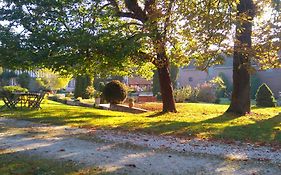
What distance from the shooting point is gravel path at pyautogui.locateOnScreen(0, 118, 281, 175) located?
259 inches

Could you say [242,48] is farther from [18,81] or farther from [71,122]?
[18,81]

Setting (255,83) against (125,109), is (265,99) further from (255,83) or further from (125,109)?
(255,83)

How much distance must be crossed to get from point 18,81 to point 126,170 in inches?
2062

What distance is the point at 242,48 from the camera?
1441 cm

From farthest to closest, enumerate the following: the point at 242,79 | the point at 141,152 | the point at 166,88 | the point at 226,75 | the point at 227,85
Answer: the point at 226,75
the point at 227,85
the point at 166,88
the point at 242,79
the point at 141,152

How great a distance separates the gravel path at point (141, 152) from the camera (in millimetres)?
6570

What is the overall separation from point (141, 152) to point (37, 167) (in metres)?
2.41

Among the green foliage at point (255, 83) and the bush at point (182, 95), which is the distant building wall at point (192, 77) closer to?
the green foliage at point (255, 83)

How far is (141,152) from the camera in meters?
8.04

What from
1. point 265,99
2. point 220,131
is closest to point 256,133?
point 220,131

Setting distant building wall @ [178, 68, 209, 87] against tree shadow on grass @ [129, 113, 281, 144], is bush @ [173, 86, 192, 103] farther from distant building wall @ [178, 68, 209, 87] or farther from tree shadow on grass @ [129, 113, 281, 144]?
distant building wall @ [178, 68, 209, 87]

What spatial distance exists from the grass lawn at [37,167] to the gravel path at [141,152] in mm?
333

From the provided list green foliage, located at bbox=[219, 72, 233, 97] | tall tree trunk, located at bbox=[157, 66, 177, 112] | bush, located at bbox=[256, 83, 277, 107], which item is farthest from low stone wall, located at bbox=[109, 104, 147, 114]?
green foliage, located at bbox=[219, 72, 233, 97]

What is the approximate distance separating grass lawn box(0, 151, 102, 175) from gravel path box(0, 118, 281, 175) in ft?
1.09
